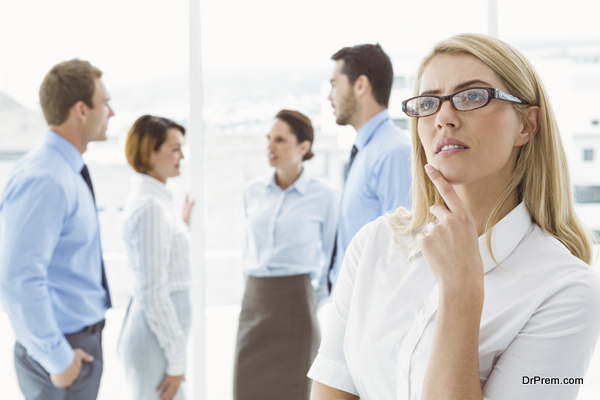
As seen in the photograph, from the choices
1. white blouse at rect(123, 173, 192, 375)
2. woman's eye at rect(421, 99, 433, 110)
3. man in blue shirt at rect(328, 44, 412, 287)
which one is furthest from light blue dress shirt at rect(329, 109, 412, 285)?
woman's eye at rect(421, 99, 433, 110)

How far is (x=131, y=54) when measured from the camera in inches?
110

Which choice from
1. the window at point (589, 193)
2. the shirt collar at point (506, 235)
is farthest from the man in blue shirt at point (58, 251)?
the window at point (589, 193)

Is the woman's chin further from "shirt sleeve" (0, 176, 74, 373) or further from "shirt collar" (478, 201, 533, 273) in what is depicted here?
"shirt sleeve" (0, 176, 74, 373)

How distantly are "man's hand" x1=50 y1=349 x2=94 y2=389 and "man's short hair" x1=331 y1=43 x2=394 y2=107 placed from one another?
1777 millimetres

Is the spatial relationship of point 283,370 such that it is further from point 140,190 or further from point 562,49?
point 562,49

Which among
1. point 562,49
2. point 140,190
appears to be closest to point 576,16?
point 562,49

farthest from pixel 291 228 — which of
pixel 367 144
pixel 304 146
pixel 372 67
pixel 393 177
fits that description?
Result: pixel 372 67

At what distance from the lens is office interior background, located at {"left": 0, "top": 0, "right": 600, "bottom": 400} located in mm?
2768

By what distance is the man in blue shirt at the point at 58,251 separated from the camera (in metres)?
1.97

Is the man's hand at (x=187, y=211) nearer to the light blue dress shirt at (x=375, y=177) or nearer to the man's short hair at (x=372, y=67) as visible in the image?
the light blue dress shirt at (x=375, y=177)

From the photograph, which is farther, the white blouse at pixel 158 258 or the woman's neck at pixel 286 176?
the woman's neck at pixel 286 176

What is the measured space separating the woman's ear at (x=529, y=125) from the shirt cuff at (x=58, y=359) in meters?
1.86

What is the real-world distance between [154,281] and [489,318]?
6.02 feet

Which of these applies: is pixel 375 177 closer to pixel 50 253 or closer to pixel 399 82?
pixel 399 82
